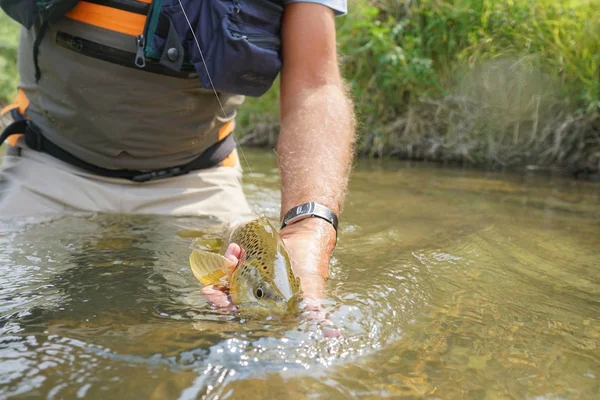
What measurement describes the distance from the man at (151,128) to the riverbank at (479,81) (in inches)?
146

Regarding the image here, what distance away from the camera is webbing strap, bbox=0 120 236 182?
273cm

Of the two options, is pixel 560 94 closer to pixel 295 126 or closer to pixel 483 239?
pixel 483 239

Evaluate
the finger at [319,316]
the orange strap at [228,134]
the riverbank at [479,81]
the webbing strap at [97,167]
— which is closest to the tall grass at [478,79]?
the riverbank at [479,81]

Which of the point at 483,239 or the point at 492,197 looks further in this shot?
the point at 492,197

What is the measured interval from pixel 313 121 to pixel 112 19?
2.86ft

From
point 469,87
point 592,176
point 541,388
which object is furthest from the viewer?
point 469,87

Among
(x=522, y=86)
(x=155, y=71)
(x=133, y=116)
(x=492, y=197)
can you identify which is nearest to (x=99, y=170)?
(x=133, y=116)

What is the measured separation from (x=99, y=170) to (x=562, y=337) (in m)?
2.06

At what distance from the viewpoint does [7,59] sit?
37.8 ft

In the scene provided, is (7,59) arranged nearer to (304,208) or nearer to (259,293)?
(304,208)

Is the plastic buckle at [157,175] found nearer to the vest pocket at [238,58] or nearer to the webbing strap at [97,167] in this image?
the webbing strap at [97,167]

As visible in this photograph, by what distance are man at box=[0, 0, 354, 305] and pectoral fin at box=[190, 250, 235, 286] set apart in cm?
14

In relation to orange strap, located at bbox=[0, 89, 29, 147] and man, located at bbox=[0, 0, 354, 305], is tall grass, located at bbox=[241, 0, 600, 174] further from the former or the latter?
orange strap, located at bbox=[0, 89, 29, 147]

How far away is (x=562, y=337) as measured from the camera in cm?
167
